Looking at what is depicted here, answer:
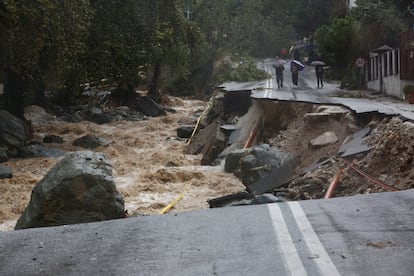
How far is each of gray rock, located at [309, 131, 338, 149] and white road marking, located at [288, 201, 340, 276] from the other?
6.46 m

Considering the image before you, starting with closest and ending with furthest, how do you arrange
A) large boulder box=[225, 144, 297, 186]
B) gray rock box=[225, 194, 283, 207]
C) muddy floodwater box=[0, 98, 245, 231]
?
1. gray rock box=[225, 194, 283, 207]
2. muddy floodwater box=[0, 98, 245, 231]
3. large boulder box=[225, 144, 297, 186]

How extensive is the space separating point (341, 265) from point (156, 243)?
6.36 feet

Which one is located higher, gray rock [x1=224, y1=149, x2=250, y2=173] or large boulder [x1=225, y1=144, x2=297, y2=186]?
large boulder [x1=225, y1=144, x2=297, y2=186]

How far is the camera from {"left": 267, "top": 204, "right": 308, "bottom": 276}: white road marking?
453 centimetres

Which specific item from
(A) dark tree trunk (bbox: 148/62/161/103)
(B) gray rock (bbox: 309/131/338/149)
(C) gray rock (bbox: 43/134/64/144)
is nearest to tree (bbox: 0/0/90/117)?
(C) gray rock (bbox: 43/134/64/144)

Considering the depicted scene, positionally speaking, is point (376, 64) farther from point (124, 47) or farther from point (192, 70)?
point (192, 70)

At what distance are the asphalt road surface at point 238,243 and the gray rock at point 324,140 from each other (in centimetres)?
602

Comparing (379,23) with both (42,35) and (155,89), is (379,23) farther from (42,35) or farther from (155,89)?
(42,35)

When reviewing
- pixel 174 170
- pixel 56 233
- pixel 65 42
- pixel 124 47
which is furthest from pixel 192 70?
pixel 56 233

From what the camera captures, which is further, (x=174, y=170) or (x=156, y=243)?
(x=174, y=170)

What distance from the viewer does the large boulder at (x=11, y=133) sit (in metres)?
18.6

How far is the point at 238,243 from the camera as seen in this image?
17.7ft

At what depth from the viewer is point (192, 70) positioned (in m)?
45.6

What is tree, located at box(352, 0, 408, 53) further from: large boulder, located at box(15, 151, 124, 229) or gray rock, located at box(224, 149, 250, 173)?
large boulder, located at box(15, 151, 124, 229)
